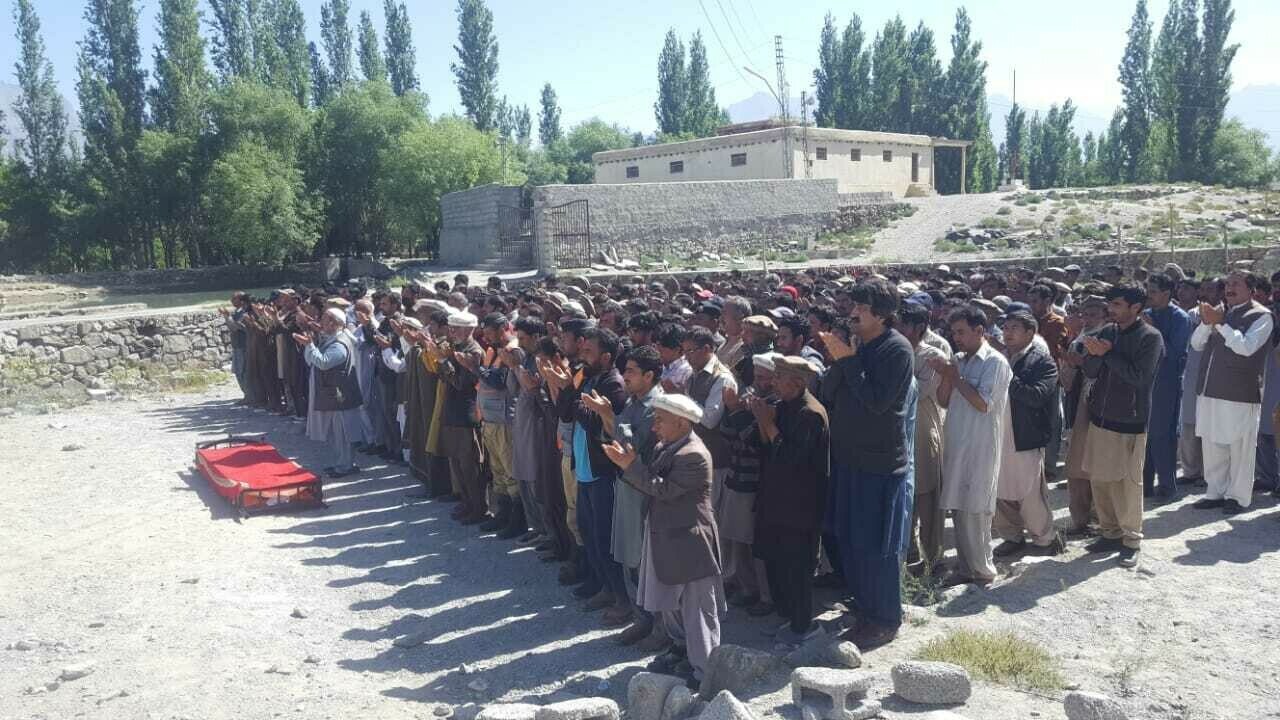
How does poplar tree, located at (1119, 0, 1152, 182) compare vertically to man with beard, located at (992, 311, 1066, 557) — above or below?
above

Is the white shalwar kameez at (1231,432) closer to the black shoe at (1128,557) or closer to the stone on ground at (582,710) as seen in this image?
the black shoe at (1128,557)

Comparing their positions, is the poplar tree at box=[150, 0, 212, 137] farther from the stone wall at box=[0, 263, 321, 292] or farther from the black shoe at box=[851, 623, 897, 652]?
the black shoe at box=[851, 623, 897, 652]

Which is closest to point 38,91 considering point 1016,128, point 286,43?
point 286,43

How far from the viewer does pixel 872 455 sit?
4.64 m

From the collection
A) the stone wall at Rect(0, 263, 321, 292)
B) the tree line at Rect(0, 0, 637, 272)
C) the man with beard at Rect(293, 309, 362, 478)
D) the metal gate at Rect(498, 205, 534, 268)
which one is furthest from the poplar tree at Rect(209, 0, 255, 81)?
the man with beard at Rect(293, 309, 362, 478)

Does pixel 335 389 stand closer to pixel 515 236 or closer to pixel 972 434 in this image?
pixel 972 434

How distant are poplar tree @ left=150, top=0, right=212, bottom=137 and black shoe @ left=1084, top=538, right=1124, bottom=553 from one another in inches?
1443

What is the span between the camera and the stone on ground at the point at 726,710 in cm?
371

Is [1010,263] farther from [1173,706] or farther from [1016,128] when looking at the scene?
[1016,128]

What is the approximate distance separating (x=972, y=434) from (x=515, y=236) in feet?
56.6

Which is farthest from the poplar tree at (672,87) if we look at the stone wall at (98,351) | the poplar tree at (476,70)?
the stone wall at (98,351)

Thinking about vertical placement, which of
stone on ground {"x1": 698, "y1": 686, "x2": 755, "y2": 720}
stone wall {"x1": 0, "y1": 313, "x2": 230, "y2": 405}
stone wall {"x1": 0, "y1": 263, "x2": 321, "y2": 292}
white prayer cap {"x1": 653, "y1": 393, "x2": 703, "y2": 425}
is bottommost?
stone on ground {"x1": 698, "y1": 686, "x2": 755, "y2": 720}

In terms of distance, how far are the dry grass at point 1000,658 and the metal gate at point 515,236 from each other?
17.0 m

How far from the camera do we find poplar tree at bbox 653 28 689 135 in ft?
187
